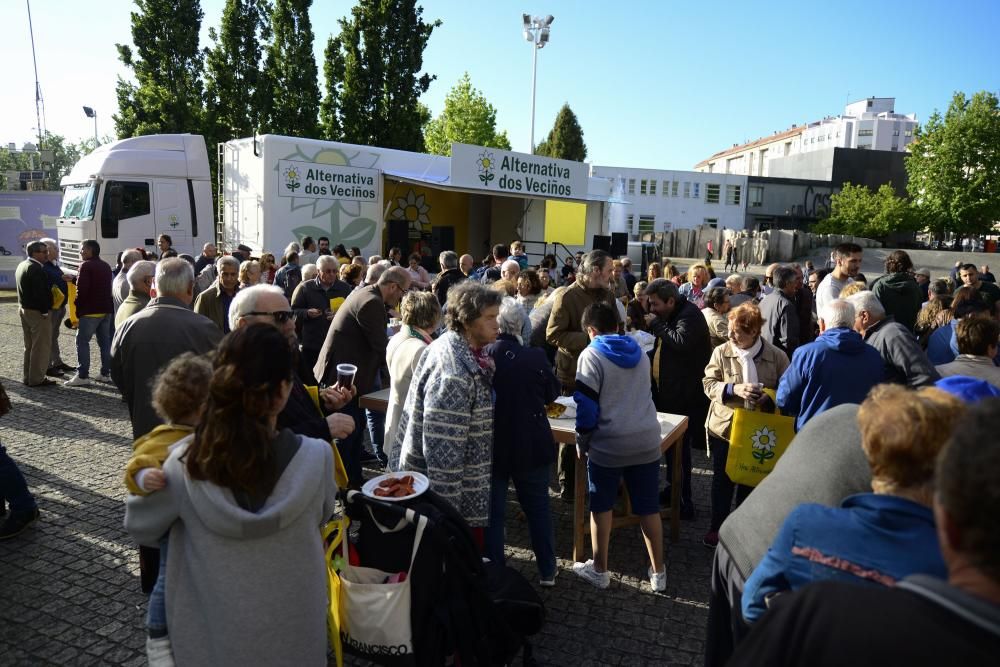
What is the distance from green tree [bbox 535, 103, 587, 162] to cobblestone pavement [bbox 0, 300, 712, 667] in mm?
53652

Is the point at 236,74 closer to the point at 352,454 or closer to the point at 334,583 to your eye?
the point at 352,454

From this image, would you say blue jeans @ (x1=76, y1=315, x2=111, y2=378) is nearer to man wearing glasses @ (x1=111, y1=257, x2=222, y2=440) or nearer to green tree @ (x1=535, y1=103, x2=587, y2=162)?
man wearing glasses @ (x1=111, y1=257, x2=222, y2=440)

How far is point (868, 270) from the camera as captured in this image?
30.8m

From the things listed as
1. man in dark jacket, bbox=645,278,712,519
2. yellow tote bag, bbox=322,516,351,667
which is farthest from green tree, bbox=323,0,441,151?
yellow tote bag, bbox=322,516,351,667

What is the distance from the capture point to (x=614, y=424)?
3506 mm

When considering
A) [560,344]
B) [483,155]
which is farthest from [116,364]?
[483,155]

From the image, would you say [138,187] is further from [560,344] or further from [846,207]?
[846,207]

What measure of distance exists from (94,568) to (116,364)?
126 cm


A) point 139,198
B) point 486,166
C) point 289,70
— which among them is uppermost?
point 289,70

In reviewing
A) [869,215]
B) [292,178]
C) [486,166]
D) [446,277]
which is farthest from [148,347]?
[869,215]

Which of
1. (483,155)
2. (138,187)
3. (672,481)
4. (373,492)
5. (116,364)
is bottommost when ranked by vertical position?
(672,481)

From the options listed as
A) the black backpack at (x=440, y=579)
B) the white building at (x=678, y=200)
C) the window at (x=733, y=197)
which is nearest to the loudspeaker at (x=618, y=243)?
the black backpack at (x=440, y=579)

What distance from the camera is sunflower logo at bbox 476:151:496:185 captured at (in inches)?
605

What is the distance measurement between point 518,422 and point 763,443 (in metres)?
1.53
